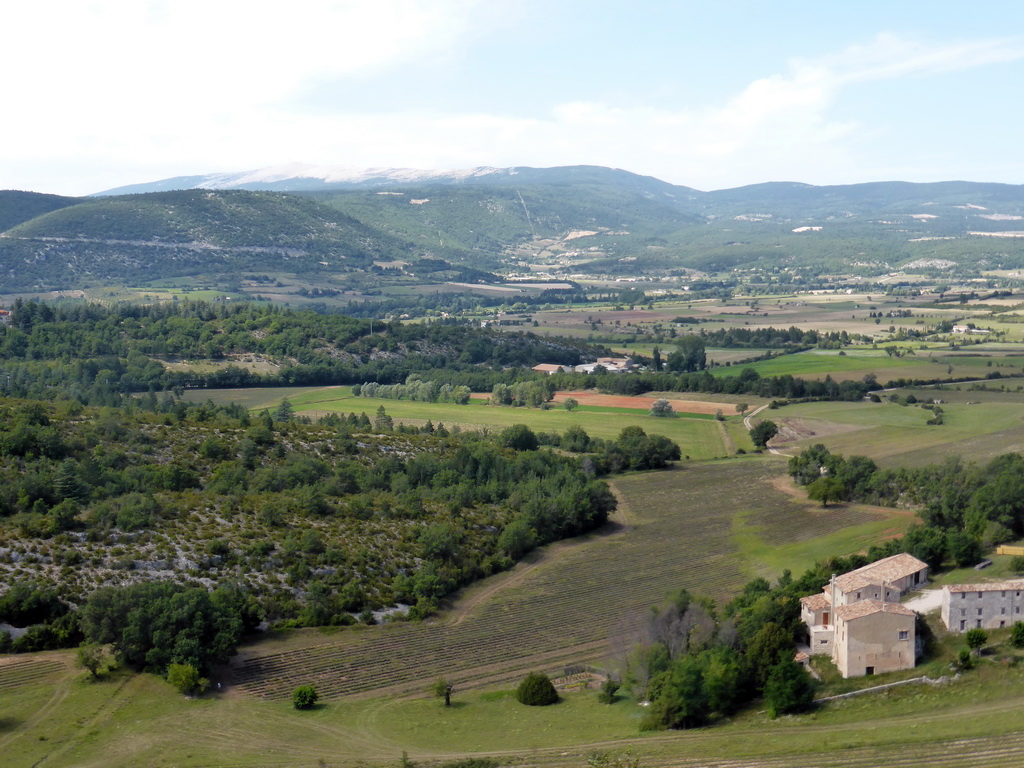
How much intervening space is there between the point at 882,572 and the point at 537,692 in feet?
44.9

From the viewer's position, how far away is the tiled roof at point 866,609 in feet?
115

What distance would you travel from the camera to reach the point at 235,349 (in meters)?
111

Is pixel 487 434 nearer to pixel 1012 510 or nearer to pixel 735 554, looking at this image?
pixel 735 554

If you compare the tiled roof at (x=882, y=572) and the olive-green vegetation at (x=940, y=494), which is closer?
the tiled roof at (x=882, y=572)

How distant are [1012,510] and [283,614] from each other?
30.8 m

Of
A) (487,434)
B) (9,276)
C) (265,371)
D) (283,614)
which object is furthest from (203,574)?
(9,276)

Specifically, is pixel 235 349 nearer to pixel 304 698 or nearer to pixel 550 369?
pixel 550 369

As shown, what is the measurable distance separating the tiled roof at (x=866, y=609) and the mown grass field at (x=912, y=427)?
29816 millimetres

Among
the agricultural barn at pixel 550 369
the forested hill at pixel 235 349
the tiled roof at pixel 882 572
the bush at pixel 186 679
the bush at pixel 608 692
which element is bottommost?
the bush at pixel 608 692

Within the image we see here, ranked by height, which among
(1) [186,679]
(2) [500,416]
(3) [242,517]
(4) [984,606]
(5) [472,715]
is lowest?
(5) [472,715]

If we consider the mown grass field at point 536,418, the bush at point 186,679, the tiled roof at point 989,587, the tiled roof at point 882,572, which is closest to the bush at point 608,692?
the tiled roof at point 882,572

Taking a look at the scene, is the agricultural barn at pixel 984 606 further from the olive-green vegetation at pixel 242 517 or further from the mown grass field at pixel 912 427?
the mown grass field at pixel 912 427

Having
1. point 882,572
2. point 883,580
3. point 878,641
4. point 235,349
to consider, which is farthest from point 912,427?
point 235,349

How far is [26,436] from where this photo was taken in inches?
2143
